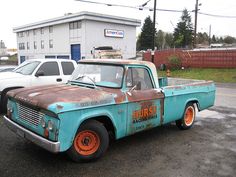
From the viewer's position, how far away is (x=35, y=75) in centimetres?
854

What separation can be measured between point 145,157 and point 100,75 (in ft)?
6.15

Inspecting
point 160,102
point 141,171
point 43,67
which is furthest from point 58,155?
point 43,67

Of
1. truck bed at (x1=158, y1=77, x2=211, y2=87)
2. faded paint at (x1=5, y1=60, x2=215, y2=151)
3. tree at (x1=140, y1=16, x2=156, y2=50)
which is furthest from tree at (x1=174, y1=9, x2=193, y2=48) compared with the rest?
faded paint at (x1=5, y1=60, x2=215, y2=151)

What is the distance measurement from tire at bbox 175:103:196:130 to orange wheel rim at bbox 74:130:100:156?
287 centimetres

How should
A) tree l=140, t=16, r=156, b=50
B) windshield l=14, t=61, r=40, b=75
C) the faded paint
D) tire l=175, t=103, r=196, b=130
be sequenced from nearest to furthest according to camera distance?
the faded paint < tire l=175, t=103, r=196, b=130 < windshield l=14, t=61, r=40, b=75 < tree l=140, t=16, r=156, b=50

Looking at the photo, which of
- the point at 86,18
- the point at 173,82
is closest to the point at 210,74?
the point at 173,82

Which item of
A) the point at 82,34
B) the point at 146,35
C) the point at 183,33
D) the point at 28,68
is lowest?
the point at 28,68

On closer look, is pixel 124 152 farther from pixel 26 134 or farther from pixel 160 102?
pixel 26 134

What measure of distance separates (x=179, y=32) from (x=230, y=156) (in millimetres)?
68204

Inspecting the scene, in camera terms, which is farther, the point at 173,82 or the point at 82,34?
the point at 82,34

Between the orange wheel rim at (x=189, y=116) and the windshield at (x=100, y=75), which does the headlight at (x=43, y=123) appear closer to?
the windshield at (x=100, y=75)

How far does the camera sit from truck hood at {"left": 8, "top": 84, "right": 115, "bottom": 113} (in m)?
4.12

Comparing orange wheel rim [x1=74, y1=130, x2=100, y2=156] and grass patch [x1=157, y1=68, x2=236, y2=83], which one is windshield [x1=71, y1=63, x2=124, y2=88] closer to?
orange wheel rim [x1=74, y1=130, x2=100, y2=156]

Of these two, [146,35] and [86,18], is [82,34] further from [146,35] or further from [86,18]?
[146,35]
